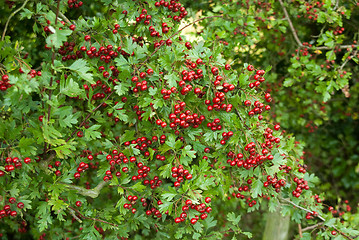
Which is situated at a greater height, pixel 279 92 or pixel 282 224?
pixel 279 92

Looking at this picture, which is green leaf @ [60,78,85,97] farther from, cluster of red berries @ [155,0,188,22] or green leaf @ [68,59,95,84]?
cluster of red berries @ [155,0,188,22]

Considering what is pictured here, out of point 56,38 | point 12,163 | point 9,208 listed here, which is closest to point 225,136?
point 56,38

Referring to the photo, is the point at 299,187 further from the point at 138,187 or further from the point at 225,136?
the point at 138,187

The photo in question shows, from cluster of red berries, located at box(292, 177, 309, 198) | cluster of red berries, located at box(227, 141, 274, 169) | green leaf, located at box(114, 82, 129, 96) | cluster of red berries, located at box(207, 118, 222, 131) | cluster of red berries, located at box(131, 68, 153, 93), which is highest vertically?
cluster of red berries, located at box(131, 68, 153, 93)

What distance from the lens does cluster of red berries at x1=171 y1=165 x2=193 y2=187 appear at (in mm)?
1937

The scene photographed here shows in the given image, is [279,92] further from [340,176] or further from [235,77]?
[235,77]

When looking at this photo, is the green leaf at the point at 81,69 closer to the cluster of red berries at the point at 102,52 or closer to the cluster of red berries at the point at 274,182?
the cluster of red berries at the point at 102,52

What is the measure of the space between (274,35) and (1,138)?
10.9ft

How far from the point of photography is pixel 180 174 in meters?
1.99

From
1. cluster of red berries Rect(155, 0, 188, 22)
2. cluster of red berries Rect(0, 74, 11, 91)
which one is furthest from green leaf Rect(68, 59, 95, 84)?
cluster of red berries Rect(155, 0, 188, 22)

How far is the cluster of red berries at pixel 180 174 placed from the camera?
1.94 meters

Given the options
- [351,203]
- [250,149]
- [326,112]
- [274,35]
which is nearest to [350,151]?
[351,203]

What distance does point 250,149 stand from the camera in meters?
1.96

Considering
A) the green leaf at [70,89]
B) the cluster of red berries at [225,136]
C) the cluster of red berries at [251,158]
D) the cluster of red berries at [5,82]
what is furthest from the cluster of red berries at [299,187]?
the cluster of red berries at [5,82]
